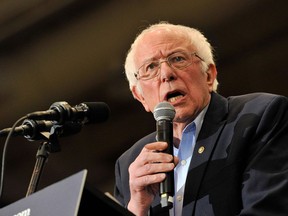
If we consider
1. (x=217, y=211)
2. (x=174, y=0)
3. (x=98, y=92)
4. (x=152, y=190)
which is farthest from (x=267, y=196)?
(x=98, y=92)

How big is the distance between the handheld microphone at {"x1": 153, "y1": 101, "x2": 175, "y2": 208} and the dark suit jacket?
0.29m

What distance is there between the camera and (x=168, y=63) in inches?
100.0

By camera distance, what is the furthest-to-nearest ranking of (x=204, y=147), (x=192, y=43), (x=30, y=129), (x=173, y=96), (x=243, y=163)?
(x=192, y=43) < (x=173, y=96) < (x=204, y=147) < (x=243, y=163) < (x=30, y=129)

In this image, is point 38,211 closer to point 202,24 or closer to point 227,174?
point 227,174

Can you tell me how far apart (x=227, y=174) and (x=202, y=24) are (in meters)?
2.27

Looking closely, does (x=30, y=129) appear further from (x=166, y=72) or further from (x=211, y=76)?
(x=211, y=76)

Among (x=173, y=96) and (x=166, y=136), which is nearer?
(x=166, y=136)

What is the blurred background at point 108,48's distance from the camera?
403 centimetres

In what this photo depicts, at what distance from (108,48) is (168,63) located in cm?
181

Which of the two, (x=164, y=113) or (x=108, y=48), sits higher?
(x=164, y=113)

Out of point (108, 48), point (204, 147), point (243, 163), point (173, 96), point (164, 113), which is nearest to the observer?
point (164, 113)

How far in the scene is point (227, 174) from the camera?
2061 mm

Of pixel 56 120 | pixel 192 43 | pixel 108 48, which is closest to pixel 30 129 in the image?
pixel 56 120

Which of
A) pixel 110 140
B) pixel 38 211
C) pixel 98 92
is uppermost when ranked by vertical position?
pixel 38 211
